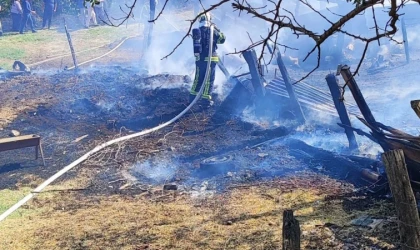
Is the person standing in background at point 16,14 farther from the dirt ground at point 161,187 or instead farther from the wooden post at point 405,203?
the wooden post at point 405,203

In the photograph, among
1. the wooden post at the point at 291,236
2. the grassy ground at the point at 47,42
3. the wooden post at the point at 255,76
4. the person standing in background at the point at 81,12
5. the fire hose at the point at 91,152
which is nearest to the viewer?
the wooden post at the point at 291,236

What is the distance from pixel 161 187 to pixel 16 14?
55.3 feet

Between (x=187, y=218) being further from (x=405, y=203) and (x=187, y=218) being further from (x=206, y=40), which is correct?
(x=206, y=40)

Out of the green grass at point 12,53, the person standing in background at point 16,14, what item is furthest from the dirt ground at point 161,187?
the person standing in background at point 16,14

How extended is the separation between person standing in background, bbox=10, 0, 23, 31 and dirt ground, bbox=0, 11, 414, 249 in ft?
33.8

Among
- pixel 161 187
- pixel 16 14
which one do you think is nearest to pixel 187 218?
pixel 161 187

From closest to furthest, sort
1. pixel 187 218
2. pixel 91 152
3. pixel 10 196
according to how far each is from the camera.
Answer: pixel 187 218
pixel 10 196
pixel 91 152

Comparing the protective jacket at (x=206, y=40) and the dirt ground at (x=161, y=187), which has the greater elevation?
the protective jacket at (x=206, y=40)

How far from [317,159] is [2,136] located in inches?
247

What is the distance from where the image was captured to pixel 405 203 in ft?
12.6

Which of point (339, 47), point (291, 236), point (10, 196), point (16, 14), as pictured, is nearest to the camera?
point (291, 236)

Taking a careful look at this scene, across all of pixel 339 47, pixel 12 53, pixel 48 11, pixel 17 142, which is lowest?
pixel 17 142

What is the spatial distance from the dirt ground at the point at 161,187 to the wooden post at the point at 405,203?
2.71ft

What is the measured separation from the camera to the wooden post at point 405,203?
3762mm
